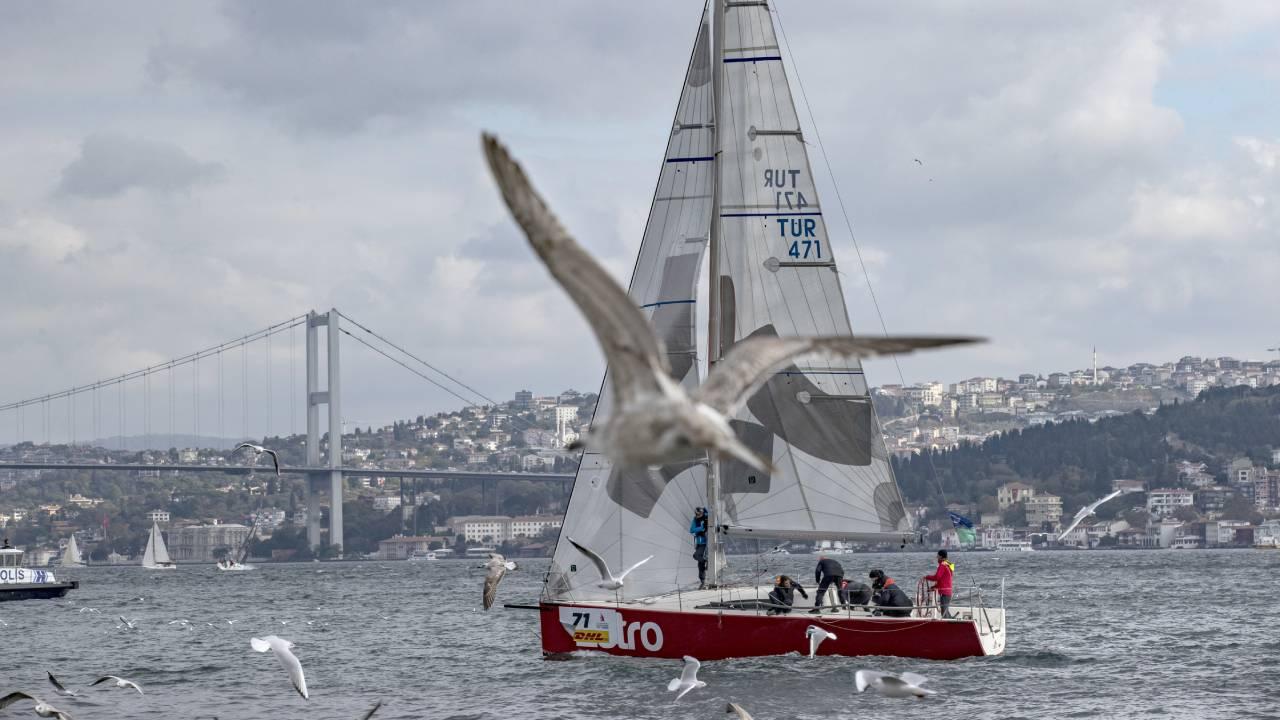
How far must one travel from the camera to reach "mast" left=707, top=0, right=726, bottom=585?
15797 mm

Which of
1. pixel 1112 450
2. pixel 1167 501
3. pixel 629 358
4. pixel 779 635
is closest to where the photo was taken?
pixel 629 358

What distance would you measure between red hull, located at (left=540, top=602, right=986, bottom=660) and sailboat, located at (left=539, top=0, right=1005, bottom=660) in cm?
71

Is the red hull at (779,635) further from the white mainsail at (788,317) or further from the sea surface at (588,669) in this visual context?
the white mainsail at (788,317)

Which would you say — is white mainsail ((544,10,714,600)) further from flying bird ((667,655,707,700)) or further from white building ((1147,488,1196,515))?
white building ((1147,488,1196,515))

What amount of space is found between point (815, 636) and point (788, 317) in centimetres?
318

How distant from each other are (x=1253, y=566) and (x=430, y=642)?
38.2 meters

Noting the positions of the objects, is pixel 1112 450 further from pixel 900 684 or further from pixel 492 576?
pixel 900 684

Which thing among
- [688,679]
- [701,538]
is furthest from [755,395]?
[688,679]

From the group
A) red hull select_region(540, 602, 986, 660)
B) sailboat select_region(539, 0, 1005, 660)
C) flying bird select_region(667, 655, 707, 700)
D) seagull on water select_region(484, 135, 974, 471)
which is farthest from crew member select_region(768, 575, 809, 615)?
seagull on water select_region(484, 135, 974, 471)

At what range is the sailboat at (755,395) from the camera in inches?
631

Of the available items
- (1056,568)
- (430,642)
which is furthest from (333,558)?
(430,642)

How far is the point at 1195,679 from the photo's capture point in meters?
15.5

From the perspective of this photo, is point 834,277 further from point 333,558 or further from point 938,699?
point 333,558

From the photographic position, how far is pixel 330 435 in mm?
69312
